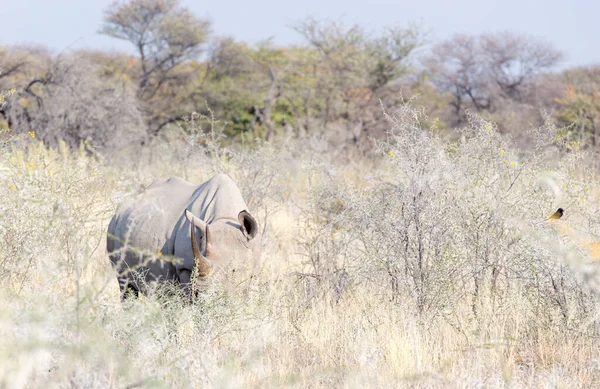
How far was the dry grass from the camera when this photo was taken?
444 centimetres

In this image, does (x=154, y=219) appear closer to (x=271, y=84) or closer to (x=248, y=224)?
(x=248, y=224)

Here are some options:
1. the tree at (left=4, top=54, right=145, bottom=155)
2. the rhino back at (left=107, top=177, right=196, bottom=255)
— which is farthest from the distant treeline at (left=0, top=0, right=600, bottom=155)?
the rhino back at (left=107, top=177, right=196, bottom=255)

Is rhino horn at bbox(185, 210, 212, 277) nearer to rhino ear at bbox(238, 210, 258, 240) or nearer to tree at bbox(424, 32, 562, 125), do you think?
rhino ear at bbox(238, 210, 258, 240)

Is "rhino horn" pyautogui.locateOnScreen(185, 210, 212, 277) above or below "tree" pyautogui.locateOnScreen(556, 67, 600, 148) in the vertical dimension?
below

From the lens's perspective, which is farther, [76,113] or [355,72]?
[355,72]

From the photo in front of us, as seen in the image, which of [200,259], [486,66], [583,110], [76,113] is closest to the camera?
[200,259]

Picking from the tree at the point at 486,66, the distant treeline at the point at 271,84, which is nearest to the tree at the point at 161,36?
the distant treeline at the point at 271,84

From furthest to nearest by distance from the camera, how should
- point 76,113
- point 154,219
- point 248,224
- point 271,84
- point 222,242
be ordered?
point 271,84 < point 76,113 < point 154,219 < point 248,224 < point 222,242

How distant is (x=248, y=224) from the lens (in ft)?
19.6

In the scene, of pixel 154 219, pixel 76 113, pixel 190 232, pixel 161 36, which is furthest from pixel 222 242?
pixel 161 36

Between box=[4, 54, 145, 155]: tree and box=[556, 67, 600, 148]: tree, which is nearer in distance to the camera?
box=[4, 54, 145, 155]: tree

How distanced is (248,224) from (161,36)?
978 inches

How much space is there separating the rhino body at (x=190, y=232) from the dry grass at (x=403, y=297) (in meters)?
0.27

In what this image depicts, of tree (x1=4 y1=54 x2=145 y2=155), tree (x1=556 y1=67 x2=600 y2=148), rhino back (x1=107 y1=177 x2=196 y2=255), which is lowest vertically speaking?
tree (x1=4 y1=54 x2=145 y2=155)
